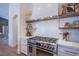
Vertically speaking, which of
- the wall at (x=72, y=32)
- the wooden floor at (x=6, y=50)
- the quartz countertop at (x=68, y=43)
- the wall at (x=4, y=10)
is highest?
the wall at (x=4, y=10)

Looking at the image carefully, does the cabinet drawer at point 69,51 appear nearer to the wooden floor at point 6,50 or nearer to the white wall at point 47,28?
the white wall at point 47,28

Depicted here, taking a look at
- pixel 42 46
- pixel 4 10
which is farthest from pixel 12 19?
pixel 42 46

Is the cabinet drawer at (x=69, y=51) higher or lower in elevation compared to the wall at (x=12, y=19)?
lower

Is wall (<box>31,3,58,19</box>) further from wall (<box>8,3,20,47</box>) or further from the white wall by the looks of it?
wall (<box>8,3,20,47</box>)

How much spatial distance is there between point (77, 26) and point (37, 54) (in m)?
0.67

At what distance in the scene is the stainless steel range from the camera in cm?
179

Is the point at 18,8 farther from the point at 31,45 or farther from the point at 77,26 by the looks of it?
the point at 77,26

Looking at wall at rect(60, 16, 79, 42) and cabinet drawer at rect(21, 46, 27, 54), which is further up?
wall at rect(60, 16, 79, 42)

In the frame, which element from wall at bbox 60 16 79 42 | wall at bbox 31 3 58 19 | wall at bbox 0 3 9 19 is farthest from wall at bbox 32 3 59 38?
wall at bbox 0 3 9 19

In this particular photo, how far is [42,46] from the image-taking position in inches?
72.7

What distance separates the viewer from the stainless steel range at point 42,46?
1795mm

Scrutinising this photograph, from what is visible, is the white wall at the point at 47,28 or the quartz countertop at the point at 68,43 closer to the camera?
the quartz countertop at the point at 68,43

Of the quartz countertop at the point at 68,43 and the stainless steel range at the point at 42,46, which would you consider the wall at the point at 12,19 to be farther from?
the quartz countertop at the point at 68,43

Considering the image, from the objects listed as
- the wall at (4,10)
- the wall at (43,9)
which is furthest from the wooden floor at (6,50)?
the wall at (43,9)
